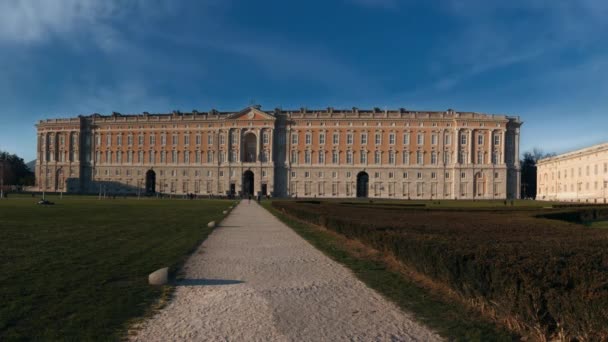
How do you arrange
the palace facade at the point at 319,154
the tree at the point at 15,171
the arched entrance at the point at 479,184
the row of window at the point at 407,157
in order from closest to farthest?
the arched entrance at the point at 479,184
the palace facade at the point at 319,154
the row of window at the point at 407,157
the tree at the point at 15,171

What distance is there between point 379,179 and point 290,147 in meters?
17.6

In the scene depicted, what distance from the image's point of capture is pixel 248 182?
260 ft

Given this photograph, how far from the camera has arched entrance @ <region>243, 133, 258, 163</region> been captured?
79769 millimetres

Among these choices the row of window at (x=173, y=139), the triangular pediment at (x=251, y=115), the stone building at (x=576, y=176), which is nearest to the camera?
the stone building at (x=576, y=176)

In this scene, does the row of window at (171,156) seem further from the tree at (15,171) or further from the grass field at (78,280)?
the grass field at (78,280)

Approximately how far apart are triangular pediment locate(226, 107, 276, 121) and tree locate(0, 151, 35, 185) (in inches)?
2505

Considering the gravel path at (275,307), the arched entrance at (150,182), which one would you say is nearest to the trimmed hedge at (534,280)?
the gravel path at (275,307)

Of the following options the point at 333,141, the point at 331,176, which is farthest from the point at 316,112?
the point at 331,176

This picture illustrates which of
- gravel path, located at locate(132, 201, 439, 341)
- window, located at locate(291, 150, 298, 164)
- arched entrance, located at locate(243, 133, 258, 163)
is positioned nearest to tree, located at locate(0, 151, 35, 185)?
arched entrance, located at locate(243, 133, 258, 163)

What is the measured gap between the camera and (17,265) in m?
9.14

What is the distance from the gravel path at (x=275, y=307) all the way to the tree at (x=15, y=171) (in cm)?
11400

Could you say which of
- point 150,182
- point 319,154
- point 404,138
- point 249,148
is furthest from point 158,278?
point 150,182

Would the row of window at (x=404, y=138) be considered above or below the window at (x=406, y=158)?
above

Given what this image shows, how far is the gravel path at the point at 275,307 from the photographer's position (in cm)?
534
